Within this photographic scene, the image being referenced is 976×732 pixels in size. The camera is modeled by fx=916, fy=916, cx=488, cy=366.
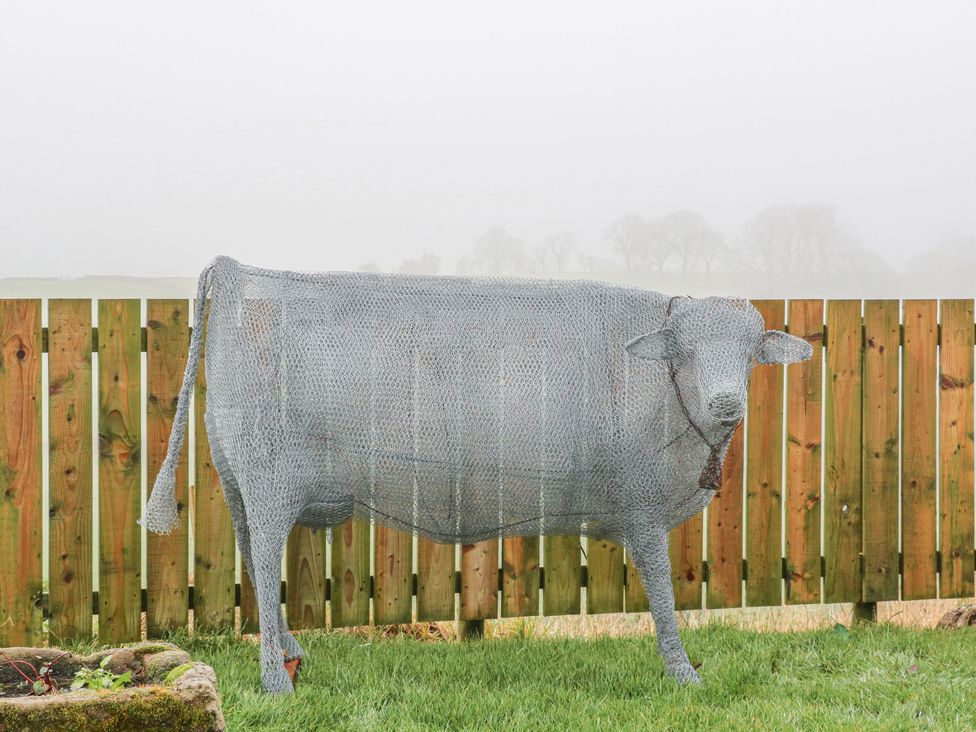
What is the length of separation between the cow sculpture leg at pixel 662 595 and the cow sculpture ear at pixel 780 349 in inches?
37.3

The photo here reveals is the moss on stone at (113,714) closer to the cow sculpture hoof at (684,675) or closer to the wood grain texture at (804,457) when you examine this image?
the cow sculpture hoof at (684,675)

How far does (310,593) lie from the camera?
5262 millimetres

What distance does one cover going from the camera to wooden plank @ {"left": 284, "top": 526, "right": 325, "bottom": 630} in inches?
206

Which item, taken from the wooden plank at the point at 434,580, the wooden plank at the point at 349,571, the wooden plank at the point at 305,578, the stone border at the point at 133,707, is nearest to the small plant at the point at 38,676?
the stone border at the point at 133,707

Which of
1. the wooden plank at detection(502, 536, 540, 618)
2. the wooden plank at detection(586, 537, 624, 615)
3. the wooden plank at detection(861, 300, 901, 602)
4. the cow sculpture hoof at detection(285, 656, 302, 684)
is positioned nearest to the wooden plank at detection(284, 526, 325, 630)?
the cow sculpture hoof at detection(285, 656, 302, 684)

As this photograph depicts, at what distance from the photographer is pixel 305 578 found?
5.25m

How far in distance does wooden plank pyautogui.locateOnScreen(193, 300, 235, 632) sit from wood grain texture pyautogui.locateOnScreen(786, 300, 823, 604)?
135 inches

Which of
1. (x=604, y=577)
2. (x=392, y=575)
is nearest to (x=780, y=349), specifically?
(x=604, y=577)

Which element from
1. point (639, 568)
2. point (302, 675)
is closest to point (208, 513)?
point (302, 675)

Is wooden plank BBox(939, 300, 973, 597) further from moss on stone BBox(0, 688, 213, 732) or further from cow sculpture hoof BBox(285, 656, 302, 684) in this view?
moss on stone BBox(0, 688, 213, 732)

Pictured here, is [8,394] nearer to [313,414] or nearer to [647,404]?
[313,414]

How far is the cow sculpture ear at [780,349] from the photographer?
4117 millimetres

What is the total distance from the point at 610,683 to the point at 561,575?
1105mm

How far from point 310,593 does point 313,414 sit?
163 cm
